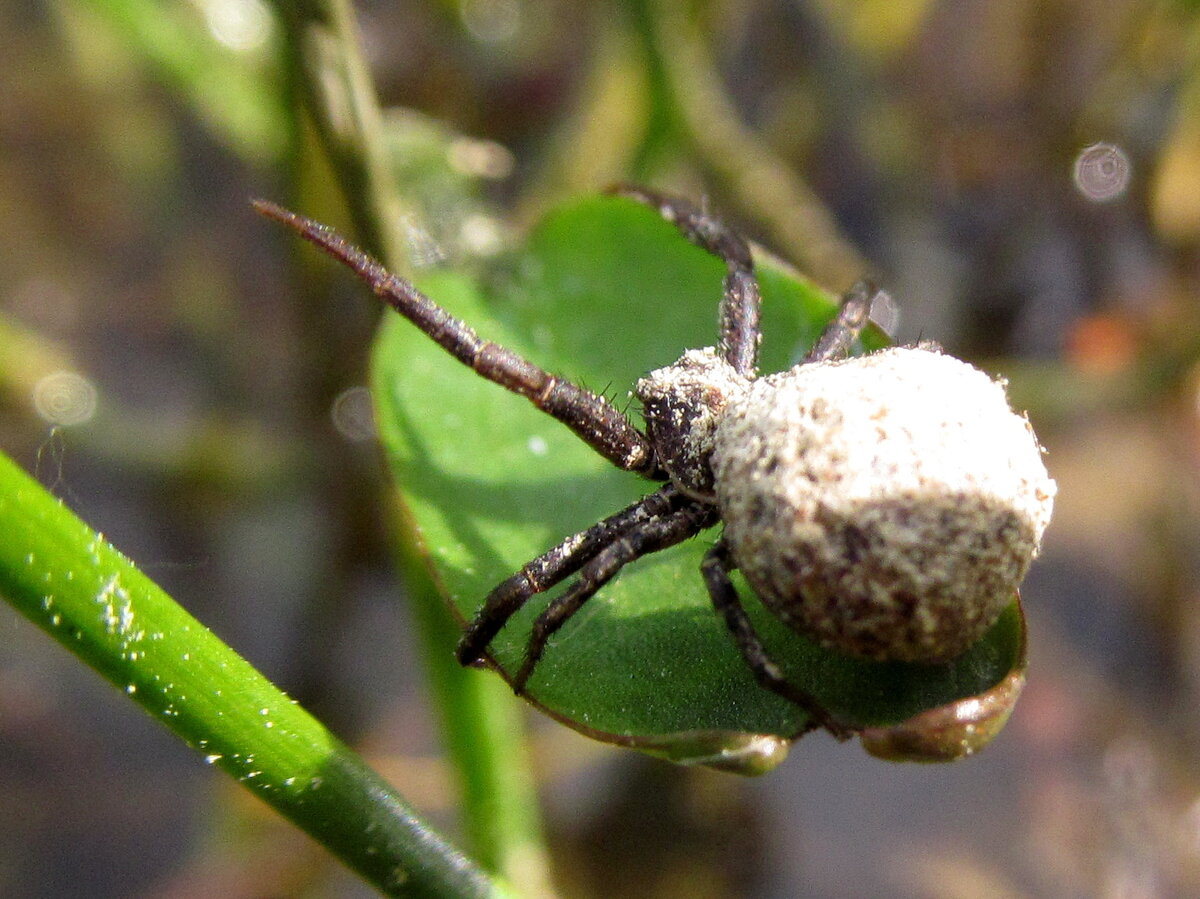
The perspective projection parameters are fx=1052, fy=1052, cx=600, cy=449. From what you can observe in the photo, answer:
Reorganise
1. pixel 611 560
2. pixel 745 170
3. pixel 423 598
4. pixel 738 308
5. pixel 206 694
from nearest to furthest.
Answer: pixel 206 694 → pixel 611 560 → pixel 738 308 → pixel 423 598 → pixel 745 170

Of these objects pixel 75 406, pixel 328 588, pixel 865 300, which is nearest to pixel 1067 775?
pixel 865 300

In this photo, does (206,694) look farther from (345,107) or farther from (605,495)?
(345,107)

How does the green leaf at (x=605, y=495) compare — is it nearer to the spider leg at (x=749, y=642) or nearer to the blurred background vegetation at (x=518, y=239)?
the spider leg at (x=749, y=642)

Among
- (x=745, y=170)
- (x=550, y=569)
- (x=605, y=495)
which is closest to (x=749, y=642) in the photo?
(x=550, y=569)

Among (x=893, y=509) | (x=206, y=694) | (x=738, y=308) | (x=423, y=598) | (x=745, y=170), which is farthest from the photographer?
(x=745, y=170)

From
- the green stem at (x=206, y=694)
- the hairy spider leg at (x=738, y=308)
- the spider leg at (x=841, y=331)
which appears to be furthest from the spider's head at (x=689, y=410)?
the green stem at (x=206, y=694)

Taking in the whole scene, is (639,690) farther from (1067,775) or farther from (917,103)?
(917,103)
